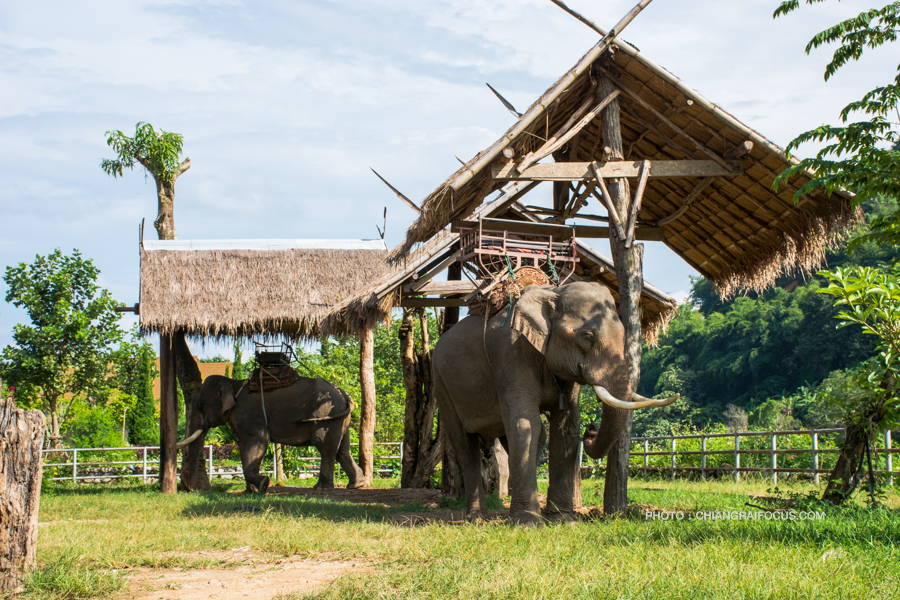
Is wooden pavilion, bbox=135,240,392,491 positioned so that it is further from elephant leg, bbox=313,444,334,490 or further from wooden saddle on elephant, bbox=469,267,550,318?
wooden saddle on elephant, bbox=469,267,550,318

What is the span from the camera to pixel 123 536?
7.24m

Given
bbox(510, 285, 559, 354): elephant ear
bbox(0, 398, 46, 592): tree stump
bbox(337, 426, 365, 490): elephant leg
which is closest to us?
bbox(0, 398, 46, 592): tree stump

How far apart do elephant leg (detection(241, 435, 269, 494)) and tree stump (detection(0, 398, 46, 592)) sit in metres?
8.56

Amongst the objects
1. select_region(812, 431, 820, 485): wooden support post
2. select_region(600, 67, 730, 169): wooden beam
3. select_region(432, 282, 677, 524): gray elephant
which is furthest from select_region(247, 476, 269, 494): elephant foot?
Answer: select_region(812, 431, 820, 485): wooden support post

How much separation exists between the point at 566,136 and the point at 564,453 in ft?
11.5

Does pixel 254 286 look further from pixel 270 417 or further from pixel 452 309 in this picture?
pixel 452 309

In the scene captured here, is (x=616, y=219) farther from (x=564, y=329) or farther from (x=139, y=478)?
(x=139, y=478)

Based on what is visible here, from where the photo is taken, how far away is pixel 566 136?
29.6ft

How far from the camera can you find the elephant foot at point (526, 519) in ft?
24.2

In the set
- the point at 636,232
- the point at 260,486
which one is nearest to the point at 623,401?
the point at 636,232

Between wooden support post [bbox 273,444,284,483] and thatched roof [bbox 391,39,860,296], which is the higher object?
thatched roof [bbox 391,39,860,296]

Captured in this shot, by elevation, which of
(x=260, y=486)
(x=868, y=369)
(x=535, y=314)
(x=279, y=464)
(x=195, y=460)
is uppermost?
(x=535, y=314)

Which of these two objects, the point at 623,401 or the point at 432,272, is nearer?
the point at 623,401

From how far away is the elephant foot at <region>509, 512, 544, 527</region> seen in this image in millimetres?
7391
